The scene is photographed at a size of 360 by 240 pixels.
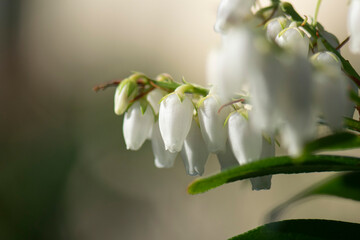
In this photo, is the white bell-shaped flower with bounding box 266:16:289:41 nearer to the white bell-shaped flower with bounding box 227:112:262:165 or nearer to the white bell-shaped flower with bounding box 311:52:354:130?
the white bell-shaped flower with bounding box 227:112:262:165

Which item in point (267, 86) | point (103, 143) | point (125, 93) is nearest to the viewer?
point (267, 86)

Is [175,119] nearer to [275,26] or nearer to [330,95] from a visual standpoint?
[275,26]

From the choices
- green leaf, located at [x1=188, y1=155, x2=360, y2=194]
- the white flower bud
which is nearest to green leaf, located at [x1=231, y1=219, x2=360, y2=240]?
green leaf, located at [x1=188, y1=155, x2=360, y2=194]

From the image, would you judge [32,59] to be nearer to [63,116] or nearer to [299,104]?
[63,116]

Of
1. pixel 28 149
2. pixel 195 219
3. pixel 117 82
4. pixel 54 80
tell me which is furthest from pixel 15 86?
pixel 117 82

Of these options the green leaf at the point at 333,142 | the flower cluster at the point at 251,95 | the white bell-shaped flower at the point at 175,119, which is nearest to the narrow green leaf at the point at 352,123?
the flower cluster at the point at 251,95

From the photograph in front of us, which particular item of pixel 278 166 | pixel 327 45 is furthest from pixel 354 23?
pixel 278 166
